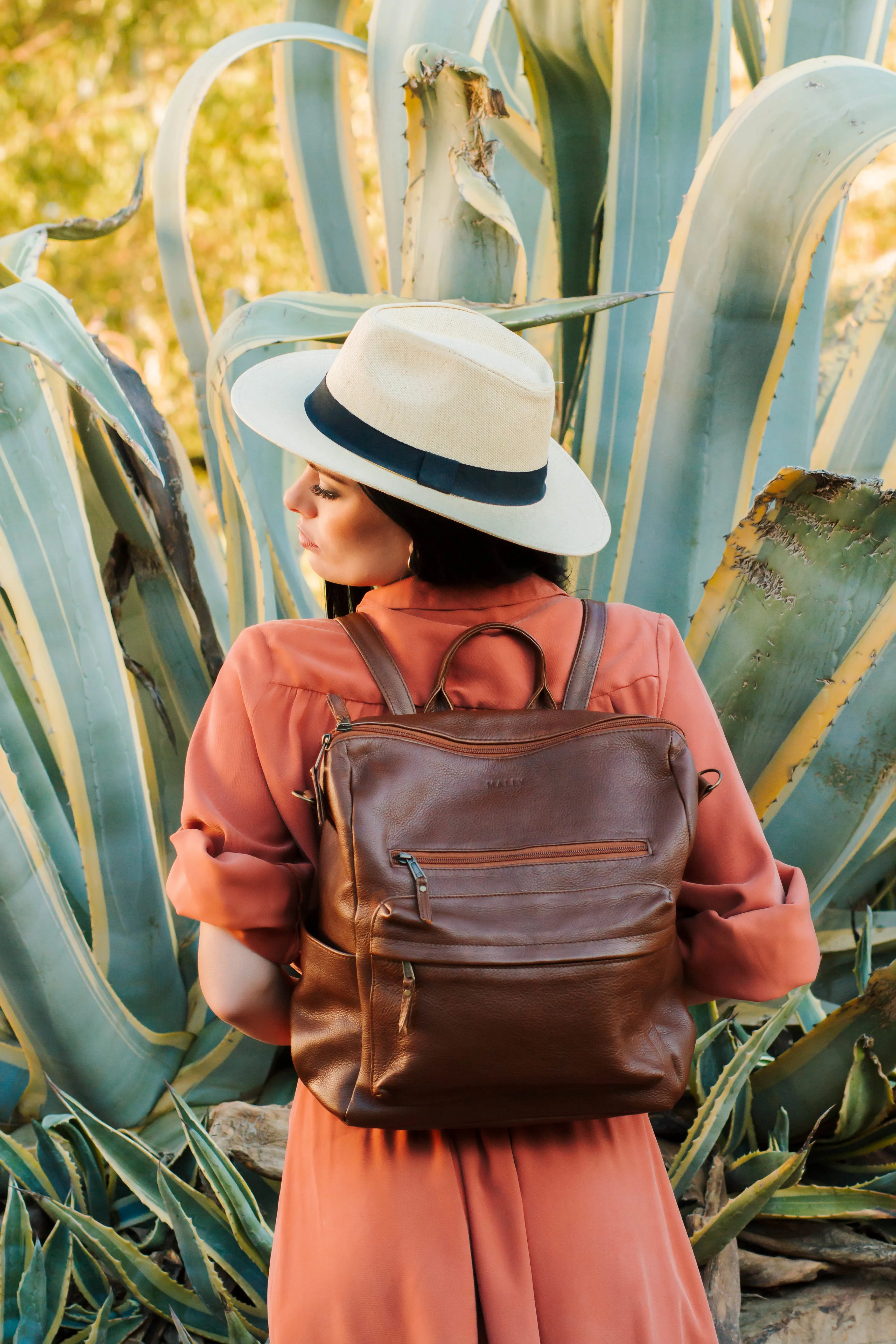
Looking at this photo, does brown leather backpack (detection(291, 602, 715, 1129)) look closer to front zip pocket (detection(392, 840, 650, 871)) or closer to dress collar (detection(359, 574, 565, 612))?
front zip pocket (detection(392, 840, 650, 871))

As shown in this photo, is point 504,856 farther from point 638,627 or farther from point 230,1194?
point 230,1194

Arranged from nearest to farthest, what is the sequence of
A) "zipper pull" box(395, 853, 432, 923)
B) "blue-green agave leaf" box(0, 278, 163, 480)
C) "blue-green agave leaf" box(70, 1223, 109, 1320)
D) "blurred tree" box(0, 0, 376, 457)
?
"zipper pull" box(395, 853, 432, 923) → "blue-green agave leaf" box(0, 278, 163, 480) → "blue-green agave leaf" box(70, 1223, 109, 1320) → "blurred tree" box(0, 0, 376, 457)

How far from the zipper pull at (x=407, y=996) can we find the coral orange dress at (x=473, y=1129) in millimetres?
115

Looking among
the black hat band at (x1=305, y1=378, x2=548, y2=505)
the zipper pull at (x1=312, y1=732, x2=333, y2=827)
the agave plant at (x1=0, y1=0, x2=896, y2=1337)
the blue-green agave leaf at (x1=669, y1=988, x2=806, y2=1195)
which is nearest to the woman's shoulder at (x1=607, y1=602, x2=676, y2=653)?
the black hat band at (x1=305, y1=378, x2=548, y2=505)

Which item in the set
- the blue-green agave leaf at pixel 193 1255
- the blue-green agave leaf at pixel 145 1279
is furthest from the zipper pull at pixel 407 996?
the blue-green agave leaf at pixel 145 1279

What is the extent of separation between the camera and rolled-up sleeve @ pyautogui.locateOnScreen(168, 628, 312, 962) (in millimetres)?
778

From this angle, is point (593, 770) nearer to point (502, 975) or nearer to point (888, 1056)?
point (502, 975)

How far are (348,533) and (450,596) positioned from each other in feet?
0.30

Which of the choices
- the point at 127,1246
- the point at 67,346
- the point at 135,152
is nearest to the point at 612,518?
the point at 67,346

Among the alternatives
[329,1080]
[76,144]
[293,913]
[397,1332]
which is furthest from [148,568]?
[76,144]

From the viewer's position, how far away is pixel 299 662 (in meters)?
0.79

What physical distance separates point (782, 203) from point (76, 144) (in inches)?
289

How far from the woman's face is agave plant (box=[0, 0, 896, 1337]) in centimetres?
38

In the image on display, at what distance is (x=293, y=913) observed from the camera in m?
0.82
